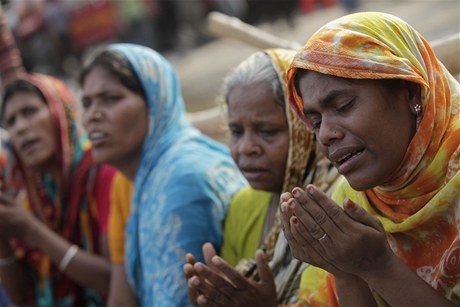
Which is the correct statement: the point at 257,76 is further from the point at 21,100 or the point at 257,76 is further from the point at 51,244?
the point at 21,100

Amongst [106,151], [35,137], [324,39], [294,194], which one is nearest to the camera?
[294,194]

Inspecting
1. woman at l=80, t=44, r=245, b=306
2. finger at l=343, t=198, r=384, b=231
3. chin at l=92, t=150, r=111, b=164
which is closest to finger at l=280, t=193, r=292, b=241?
finger at l=343, t=198, r=384, b=231

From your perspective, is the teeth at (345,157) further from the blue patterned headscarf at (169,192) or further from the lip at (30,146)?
the lip at (30,146)

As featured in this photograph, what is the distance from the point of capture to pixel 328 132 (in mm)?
2049

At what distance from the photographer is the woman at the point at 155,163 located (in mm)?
3119

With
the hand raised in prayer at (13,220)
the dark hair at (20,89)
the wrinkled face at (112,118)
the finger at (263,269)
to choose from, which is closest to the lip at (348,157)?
the finger at (263,269)

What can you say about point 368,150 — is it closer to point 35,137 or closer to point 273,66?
point 273,66

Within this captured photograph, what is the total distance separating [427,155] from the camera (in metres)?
2.01

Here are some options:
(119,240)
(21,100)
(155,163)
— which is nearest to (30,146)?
(21,100)

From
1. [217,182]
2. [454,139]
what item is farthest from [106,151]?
[454,139]

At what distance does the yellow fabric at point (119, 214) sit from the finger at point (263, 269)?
128 cm

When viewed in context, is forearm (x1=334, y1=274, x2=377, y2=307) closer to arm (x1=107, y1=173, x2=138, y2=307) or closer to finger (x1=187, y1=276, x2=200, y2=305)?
finger (x1=187, y1=276, x2=200, y2=305)

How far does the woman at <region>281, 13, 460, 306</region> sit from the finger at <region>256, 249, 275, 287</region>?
0.49 meters

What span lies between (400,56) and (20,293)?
303 centimetres
